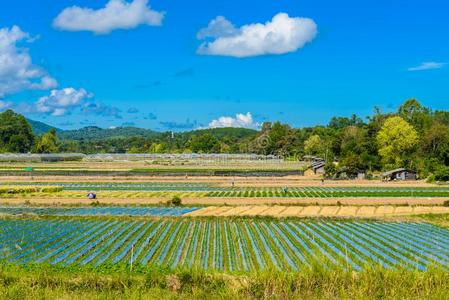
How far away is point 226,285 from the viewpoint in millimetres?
12477

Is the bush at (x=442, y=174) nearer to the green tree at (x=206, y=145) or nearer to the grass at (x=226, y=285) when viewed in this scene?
the grass at (x=226, y=285)

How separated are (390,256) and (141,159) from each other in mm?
109088

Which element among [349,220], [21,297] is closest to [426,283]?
[21,297]

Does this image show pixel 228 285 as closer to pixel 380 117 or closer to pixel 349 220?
pixel 349 220

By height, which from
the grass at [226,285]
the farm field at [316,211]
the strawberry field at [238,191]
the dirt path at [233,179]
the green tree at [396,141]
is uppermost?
the green tree at [396,141]

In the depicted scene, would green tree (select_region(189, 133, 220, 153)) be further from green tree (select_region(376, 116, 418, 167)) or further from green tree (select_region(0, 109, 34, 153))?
green tree (select_region(376, 116, 418, 167))

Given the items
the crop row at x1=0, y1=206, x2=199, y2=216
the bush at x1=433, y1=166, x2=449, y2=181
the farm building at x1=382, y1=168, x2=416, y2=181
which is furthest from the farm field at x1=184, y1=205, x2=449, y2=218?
the farm building at x1=382, y1=168, x2=416, y2=181

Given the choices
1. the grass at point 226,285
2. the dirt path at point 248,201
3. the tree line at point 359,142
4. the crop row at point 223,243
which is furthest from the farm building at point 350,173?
the grass at point 226,285

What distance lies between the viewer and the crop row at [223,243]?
2153 centimetres

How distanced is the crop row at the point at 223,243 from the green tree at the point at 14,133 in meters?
128

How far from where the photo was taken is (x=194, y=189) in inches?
2309

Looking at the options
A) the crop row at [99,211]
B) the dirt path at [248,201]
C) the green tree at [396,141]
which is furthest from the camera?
the green tree at [396,141]

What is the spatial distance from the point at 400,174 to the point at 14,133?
409 ft

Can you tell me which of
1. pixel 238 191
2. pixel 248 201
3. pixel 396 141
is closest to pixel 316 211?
pixel 248 201
